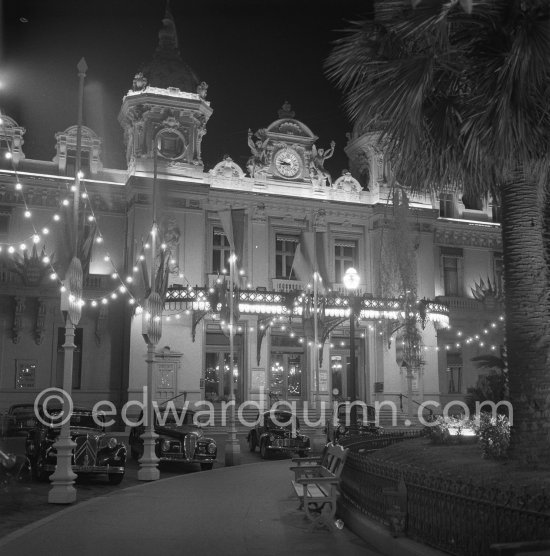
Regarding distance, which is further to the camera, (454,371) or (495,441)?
(454,371)

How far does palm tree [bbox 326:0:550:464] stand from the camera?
402 inches

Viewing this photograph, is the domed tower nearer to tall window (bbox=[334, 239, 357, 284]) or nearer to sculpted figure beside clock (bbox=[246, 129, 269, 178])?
sculpted figure beside clock (bbox=[246, 129, 269, 178])

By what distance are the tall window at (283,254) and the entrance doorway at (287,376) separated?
13.7 ft

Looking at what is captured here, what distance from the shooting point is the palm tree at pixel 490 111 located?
402 inches

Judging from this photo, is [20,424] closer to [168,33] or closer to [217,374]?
[217,374]

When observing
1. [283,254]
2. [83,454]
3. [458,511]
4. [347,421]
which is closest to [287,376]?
[283,254]

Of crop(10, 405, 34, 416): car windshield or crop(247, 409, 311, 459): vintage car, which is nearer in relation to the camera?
crop(247, 409, 311, 459): vintage car

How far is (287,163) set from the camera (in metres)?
39.8

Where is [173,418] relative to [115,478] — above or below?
above

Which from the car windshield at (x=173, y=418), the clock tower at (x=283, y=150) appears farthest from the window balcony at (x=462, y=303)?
the car windshield at (x=173, y=418)

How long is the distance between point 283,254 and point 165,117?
9056 mm

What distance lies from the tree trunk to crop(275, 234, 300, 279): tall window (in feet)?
88.8

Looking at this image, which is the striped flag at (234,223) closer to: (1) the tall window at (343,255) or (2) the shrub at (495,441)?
(1) the tall window at (343,255)

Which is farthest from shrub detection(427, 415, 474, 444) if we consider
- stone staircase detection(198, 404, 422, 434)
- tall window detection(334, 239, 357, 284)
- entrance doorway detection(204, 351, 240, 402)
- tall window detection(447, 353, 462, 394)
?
tall window detection(447, 353, 462, 394)
